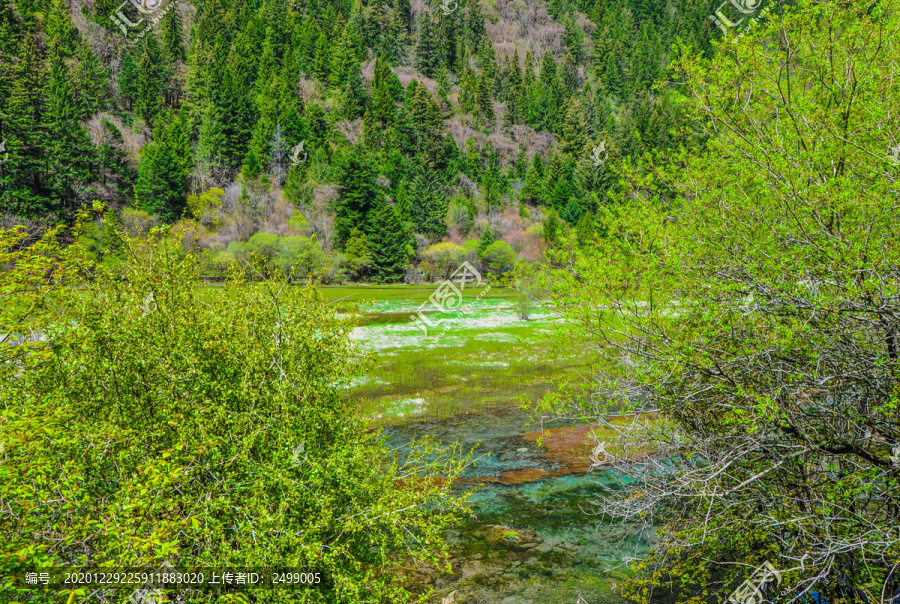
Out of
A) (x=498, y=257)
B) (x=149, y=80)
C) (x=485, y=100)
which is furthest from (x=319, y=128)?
(x=498, y=257)

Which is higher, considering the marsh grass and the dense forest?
the dense forest

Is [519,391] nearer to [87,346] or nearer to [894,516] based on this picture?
[894,516]

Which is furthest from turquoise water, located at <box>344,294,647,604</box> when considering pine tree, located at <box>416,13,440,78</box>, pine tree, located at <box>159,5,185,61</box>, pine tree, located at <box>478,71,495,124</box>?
pine tree, located at <box>416,13,440,78</box>

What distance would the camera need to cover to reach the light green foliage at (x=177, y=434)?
4945 millimetres

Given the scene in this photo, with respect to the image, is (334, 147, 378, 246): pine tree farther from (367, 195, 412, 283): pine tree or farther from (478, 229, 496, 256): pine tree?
(478, 229, 496, 256): pine tree

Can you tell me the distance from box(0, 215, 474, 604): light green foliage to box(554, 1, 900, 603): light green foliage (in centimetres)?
376

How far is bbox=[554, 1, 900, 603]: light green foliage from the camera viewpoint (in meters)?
5.30

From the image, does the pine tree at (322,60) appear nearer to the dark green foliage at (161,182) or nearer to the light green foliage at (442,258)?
the dark green foliage at (161,182)

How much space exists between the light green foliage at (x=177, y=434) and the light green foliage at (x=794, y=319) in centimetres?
376

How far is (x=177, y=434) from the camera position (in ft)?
20.8

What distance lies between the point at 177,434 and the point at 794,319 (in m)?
7.56

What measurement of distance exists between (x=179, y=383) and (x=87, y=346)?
48.2 inches

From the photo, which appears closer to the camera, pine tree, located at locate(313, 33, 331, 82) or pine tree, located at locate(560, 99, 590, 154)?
pine tree, located at locate(560, 99, 590, 154)

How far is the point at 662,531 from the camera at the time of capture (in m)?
8.46
